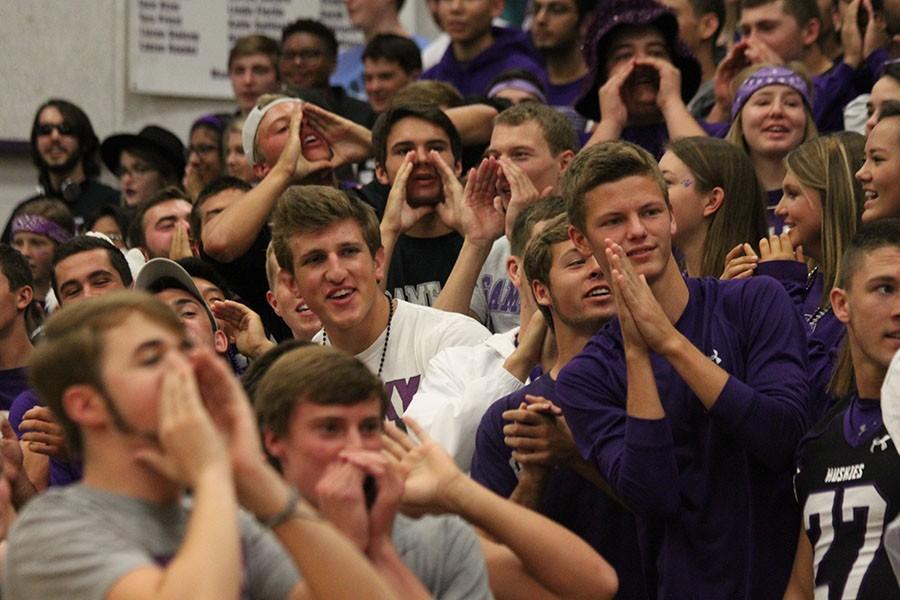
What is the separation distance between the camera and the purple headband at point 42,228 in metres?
8.27

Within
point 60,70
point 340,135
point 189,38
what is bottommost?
point 60,70

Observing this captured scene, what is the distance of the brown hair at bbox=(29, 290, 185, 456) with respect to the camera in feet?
10.2

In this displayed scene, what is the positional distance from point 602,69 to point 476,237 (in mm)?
1396

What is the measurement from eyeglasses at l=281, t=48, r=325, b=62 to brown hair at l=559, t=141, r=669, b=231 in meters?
4.43

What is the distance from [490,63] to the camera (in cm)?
877

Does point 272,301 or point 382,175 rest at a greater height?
point 382,175

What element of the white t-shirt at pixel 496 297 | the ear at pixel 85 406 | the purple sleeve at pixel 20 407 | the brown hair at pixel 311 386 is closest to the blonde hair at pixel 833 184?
the white t-shirt at pixel 496 297

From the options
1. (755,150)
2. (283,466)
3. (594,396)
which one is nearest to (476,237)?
(755,150)

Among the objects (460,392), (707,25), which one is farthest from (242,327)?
(707,25)

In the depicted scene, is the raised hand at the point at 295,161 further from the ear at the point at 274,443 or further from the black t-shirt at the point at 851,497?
the ear at the point at 274,443

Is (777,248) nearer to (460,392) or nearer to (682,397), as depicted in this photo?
(682,397)

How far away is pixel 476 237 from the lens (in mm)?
6035

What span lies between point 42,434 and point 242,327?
0.96 m

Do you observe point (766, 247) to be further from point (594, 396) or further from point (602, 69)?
point (602, 69)
